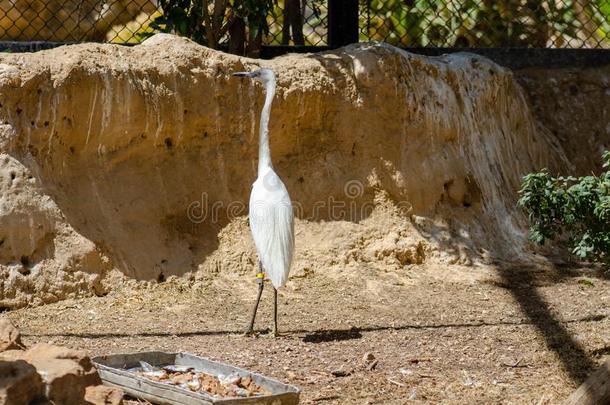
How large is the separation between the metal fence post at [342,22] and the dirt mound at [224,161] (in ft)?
3.07

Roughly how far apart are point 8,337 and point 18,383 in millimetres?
796

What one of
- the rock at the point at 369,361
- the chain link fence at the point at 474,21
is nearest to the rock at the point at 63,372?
the rock at the point at 369,361

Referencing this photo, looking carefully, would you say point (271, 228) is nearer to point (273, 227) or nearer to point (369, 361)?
point (273, 227)

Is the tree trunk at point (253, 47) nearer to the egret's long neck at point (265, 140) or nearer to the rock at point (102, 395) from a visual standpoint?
the egret's long neck at point (265, 140)

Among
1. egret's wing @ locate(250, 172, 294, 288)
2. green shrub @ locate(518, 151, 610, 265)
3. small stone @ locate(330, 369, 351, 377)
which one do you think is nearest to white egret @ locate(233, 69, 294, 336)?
egret's wing @ locate(250, 172, 294, 288)

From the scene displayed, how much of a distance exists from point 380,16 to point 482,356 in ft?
16.0

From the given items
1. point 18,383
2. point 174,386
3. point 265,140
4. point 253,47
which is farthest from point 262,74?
point 18,383

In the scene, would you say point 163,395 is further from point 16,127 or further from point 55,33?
point 55,33

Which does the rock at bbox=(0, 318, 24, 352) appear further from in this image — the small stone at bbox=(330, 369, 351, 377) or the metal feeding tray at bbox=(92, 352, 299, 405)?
the small stone at bbox=(330, 369, 351, 377)

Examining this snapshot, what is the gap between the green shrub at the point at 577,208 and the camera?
5973 mm

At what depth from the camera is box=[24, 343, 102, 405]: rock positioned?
403 cm

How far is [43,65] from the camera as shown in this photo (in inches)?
283

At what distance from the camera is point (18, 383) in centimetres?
380

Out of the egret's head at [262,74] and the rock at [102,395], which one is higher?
the egret's head at [262,74]
